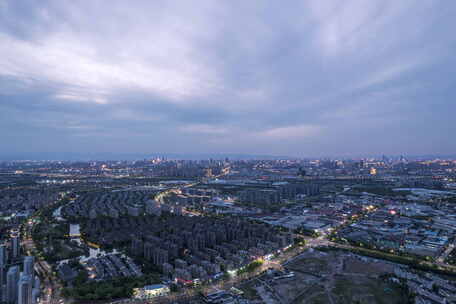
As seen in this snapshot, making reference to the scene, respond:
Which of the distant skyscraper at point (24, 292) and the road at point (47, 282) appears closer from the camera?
the distant skyscraper at point (24, 292)

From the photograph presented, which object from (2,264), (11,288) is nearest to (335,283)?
(11,288)

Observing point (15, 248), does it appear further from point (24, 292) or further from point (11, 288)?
point (24, 292)

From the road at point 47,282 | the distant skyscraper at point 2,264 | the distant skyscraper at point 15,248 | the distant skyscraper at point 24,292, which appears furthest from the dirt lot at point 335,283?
the distant skyscraper at point 15,248

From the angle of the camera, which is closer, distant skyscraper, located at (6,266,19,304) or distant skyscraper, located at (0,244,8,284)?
distant skyscraper, located at (6,266,19,304)

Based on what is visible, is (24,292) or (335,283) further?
(335,283)

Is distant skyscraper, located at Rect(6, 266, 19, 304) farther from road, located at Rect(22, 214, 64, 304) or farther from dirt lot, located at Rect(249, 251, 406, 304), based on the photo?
dirt lot, located at Rect(249, 251, 406, 304)

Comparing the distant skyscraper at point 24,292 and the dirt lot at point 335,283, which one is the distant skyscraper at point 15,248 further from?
the dirt lot at point 335,283

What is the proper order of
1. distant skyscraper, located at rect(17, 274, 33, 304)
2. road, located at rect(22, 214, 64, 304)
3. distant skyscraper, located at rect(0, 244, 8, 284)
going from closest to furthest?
distant skyscraper, located at rect(17, 274, 33, 304) < road, located at rect(22, 214, 64, 304) < distant skyscraper, located at rect(0, 244, 8, 284)

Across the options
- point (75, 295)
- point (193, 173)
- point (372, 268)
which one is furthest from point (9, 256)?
point (193, 173)

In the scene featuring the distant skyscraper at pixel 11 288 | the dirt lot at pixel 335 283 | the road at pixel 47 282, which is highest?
the distant skyscraper at pixel 11 288

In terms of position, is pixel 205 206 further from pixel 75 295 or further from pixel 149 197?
pixel 75 295

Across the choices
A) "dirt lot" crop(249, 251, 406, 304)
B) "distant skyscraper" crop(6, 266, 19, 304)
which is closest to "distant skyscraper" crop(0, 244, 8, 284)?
"distant skyscraper" crop(6, 266, 19, 304)
